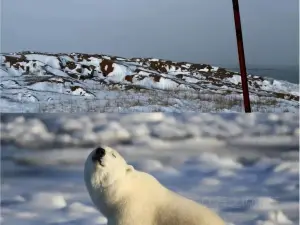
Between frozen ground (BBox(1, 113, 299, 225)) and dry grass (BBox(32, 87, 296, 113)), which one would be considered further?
frozen ground (BBox(1, 113, 299, 225))

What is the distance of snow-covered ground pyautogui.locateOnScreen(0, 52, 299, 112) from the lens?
3.56 m

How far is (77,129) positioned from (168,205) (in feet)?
3.71

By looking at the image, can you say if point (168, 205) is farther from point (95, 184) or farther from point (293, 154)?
point (293, 154)

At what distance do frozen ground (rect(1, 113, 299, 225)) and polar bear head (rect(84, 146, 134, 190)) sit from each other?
0.74 metres

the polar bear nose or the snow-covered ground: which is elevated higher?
the snow-covered ground

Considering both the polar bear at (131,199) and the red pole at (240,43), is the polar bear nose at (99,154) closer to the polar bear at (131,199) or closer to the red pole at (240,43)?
the polar bear at (131,199)

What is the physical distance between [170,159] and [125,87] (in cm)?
61

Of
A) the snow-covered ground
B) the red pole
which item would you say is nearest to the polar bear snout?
the snow-covered ground

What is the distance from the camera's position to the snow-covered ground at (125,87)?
3562mm

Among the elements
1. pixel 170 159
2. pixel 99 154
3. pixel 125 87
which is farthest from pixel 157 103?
pixel 99 154

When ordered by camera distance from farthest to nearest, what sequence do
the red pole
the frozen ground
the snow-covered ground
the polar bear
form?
the frozen ground
the snow-covered ground
the red pole
the polar bear

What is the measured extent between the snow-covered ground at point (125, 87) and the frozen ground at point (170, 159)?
0.11m

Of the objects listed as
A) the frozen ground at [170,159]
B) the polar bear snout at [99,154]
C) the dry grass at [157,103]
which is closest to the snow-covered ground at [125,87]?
the dry grass at [157,103]

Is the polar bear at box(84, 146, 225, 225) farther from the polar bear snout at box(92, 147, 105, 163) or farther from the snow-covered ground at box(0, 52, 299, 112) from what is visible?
the snow-covered ground at box(0, 52, 299, 112)
